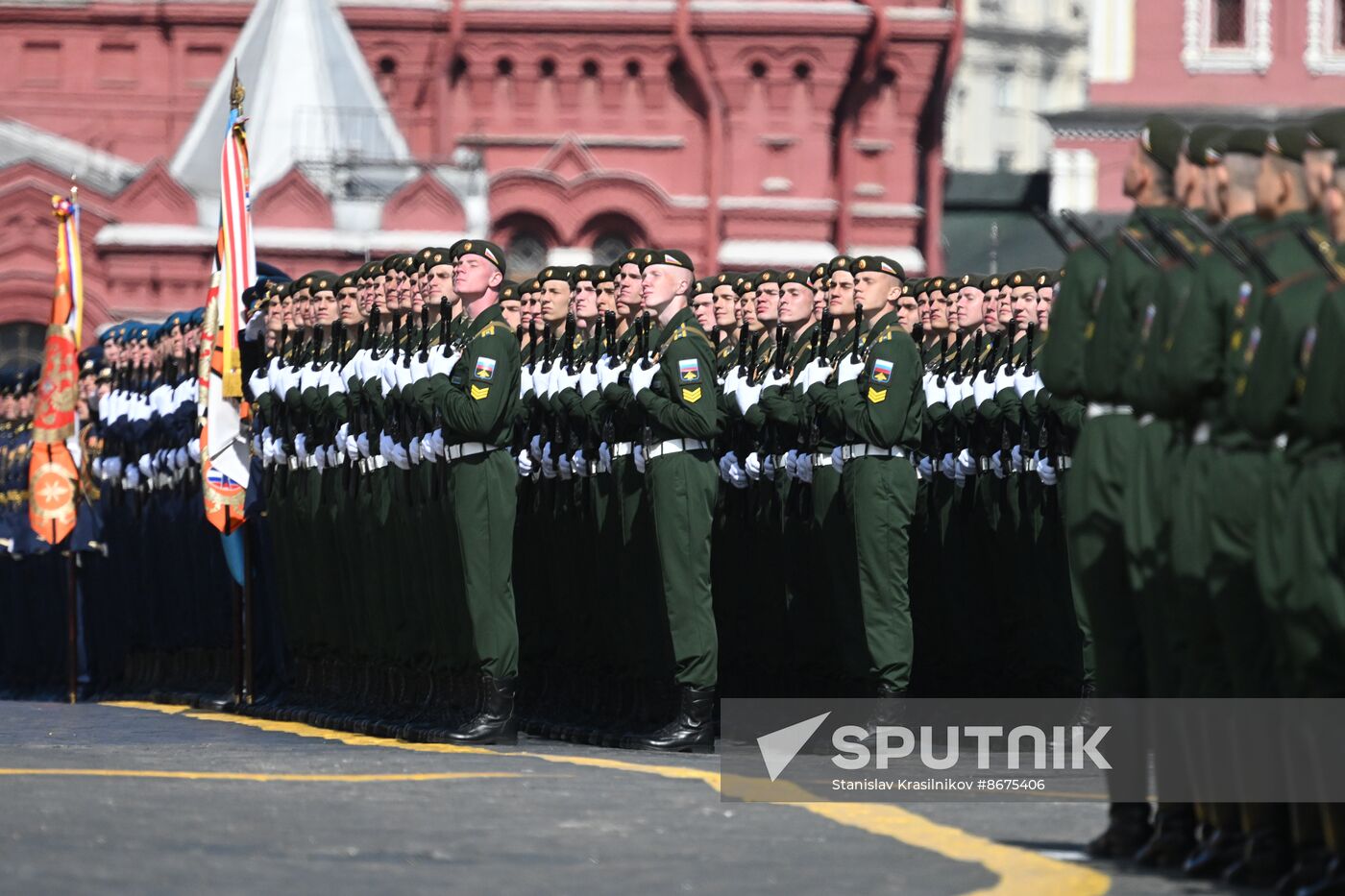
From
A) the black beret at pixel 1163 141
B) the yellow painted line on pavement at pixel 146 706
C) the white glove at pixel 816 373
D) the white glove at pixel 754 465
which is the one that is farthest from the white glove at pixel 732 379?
the black beret at pixel 1163 141

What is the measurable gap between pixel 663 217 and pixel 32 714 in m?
27.1

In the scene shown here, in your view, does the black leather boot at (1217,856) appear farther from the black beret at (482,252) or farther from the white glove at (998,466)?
the white glove at (998,466)

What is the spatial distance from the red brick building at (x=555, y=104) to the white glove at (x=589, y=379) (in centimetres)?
2640

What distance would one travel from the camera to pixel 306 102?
40062 millimetres

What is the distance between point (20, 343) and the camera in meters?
39.3

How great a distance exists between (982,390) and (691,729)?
2502 mm

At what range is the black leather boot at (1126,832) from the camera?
8.47 metres

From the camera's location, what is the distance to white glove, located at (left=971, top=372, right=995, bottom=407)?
13.8 metres

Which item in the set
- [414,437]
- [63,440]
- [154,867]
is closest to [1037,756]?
[414,437]

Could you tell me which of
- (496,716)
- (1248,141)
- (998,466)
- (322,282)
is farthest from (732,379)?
(1248,141)

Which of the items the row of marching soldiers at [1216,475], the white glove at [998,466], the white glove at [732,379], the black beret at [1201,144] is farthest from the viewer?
the white glove at [998,466]

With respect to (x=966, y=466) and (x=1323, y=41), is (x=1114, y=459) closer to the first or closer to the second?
(x=966, y=466)

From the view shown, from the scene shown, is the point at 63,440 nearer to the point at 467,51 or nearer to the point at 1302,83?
the point at 467,51

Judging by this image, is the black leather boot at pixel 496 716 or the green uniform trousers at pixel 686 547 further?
the black leather boot at pixel 496 716
